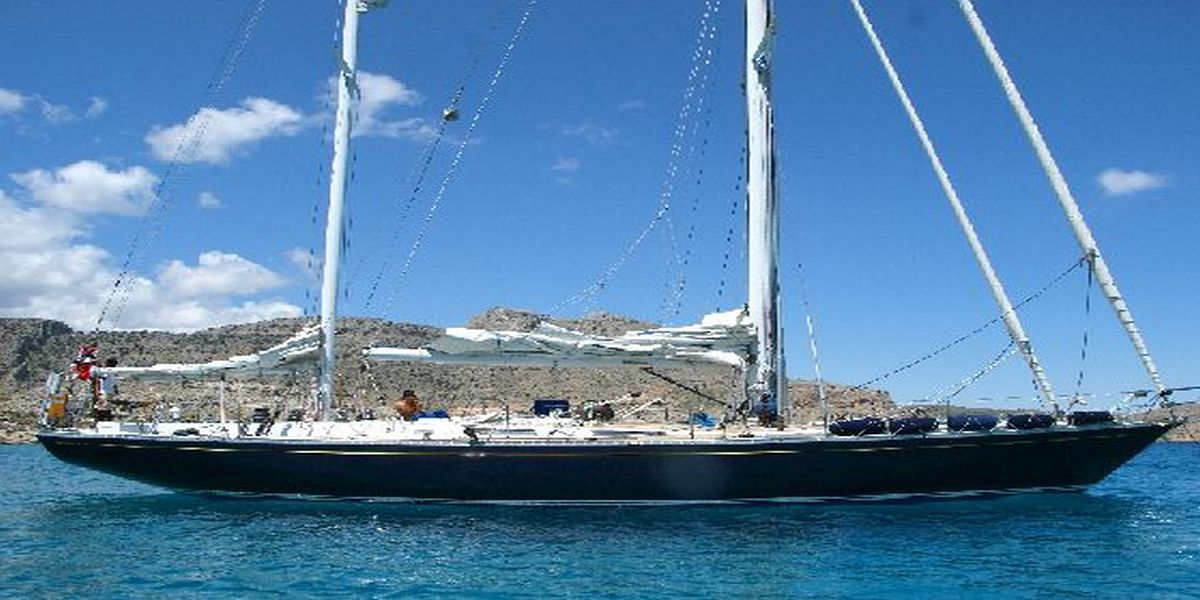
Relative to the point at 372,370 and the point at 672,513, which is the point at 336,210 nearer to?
the point at 672,513

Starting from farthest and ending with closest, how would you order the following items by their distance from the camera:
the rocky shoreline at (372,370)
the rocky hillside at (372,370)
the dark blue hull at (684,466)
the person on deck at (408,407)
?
the rocky hillside at (372,370)
the rocky shoreline at (372,370)
the person on deck at (408,407)
the dark blue hull at (684,466)

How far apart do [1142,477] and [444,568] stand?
1661 inches

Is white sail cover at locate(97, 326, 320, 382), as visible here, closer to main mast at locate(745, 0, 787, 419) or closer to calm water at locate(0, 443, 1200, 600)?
calm water at locate(0, 443, 1200, 600)

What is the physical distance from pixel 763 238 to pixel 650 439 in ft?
21.1

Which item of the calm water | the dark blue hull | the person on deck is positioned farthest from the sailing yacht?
the person on deck

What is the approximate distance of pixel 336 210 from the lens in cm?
2798

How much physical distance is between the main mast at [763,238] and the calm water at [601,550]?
365 cm

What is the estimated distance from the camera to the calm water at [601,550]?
16750 millimetres

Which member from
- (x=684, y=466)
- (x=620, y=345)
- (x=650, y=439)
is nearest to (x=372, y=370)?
(x=620, y=345)

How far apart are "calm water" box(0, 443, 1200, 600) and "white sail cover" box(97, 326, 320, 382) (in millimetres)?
3663

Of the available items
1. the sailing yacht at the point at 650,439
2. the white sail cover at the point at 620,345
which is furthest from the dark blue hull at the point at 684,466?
the white sail cover at the point at 620,345

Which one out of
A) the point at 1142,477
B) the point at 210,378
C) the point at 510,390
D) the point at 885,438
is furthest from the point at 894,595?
the point at 510,390

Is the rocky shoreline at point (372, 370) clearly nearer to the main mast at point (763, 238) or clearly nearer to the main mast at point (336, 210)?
the main mast at point (336, 210)

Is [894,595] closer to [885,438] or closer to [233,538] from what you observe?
[885,438]
